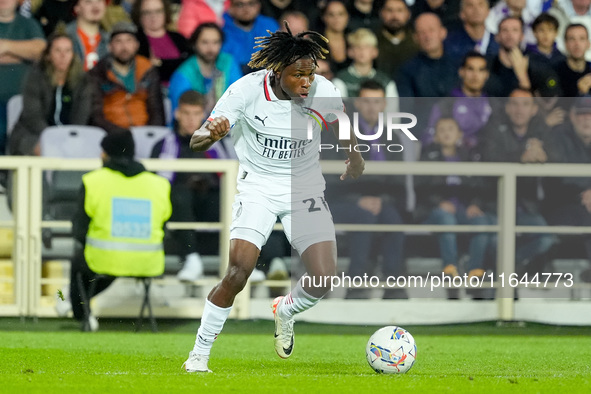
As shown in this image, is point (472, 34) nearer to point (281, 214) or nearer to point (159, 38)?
point (159, 38)

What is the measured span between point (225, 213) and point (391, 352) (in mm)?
4536

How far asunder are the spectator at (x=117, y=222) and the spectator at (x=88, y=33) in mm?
1524

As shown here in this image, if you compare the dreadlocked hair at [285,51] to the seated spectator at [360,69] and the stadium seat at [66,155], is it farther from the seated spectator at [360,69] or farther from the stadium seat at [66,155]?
the stadium seat at [66,155]

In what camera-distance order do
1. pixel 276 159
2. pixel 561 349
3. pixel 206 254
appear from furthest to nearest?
pixel 206 254
pixel 561 349
pixel 276 159

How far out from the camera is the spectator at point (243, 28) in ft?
37.7

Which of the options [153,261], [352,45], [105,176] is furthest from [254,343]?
[352,45]

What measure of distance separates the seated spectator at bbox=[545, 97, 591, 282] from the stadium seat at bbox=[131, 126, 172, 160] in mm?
3947

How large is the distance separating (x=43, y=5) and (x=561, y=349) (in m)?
6.50

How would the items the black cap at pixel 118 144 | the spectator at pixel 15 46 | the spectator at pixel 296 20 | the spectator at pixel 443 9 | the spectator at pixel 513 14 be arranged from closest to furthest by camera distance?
the black cap at pixel 118 144, the spectator at pixel 15 46, the spectator at pixel 296 20, the spectator at pixel 443 9, the spectator at pixel 513 14

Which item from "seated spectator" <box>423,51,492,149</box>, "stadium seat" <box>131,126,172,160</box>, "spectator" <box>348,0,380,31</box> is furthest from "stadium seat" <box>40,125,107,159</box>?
"seated spectator" <box>423,51,492,149</box>

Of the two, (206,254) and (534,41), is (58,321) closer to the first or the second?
(206,254)

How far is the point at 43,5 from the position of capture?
11.5 m

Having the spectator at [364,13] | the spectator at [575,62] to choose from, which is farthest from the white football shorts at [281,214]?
the spectator at [575,62]

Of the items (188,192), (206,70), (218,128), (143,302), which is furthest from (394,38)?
(218,128)
